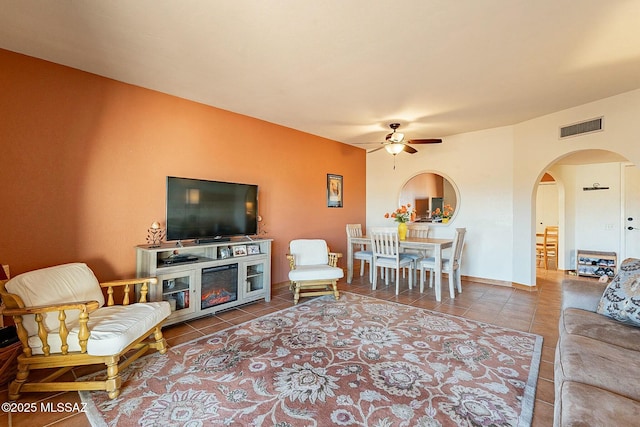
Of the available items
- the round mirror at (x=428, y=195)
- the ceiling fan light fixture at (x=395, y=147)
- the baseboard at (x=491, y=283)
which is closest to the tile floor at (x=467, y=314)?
the baseboard at (x=491, y=283)

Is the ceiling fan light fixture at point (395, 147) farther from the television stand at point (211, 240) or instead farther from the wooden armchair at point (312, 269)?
the television stand at point (211, 240)

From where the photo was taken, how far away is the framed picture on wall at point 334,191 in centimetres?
553

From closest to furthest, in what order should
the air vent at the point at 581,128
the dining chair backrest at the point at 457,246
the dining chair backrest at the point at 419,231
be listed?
the air vent at the point at 581,128
the dining chair backrest at the point at 457,246
the dining chair backrest at the point at 419,231

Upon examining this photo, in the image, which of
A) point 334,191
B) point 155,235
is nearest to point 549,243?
point 334,191

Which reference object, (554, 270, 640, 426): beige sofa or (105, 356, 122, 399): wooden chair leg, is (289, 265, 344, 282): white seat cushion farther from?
(554, 270, 640, 426): beige sofa

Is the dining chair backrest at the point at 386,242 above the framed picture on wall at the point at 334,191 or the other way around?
the other way around

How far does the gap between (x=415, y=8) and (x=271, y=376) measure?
2.86 m

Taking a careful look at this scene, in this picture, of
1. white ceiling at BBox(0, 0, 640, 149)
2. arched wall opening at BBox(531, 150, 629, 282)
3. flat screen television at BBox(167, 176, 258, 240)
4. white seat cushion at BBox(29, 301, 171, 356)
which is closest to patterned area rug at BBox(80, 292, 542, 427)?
white seat cushion at BBox(29, 301, 171, 356)

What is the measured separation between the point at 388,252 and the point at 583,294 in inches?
93.0

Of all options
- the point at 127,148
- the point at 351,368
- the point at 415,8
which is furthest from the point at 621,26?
the point at 127,148

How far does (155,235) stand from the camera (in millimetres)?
3273

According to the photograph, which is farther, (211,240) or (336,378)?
(211,240)

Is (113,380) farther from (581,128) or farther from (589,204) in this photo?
(589,204)

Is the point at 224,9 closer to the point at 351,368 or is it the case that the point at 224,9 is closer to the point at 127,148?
the point at 127,148
